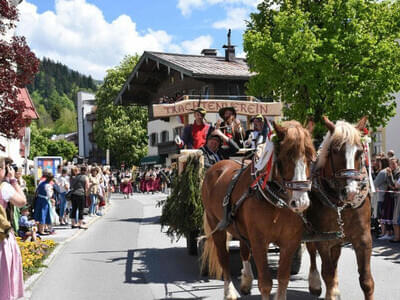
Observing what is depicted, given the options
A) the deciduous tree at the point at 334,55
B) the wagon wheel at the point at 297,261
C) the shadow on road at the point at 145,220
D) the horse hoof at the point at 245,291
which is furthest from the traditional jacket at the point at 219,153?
the deciduous tree at the point at 334,55

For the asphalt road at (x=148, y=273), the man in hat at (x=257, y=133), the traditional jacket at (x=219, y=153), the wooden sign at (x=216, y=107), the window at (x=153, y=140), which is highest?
the window at (x=153, y=140)

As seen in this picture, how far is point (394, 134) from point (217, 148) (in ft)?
75.6

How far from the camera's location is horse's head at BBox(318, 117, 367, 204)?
4871 millimetres

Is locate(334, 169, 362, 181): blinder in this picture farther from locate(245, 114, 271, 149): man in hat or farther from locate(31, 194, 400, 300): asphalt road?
locate(245, 114, 271, 149): man in hat

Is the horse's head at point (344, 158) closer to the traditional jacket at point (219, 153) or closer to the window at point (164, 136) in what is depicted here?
the traditional jacket at point (219, 153)

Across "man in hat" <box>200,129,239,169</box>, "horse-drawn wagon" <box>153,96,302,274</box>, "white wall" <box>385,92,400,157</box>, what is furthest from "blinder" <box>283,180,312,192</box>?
"white wall" <box>385,92,400,157</box>

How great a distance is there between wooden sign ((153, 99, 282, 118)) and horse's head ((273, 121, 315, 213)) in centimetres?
462

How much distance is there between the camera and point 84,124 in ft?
300

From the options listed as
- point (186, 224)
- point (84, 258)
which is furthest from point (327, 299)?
point (84, 258)

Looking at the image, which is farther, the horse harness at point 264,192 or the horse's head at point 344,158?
the horse's head at point 344,158

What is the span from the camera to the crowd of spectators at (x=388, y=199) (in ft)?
37.3

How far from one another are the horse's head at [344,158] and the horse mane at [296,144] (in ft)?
1.12

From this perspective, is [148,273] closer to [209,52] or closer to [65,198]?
[65,198]

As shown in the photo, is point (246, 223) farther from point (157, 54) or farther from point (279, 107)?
point (157, 54)
